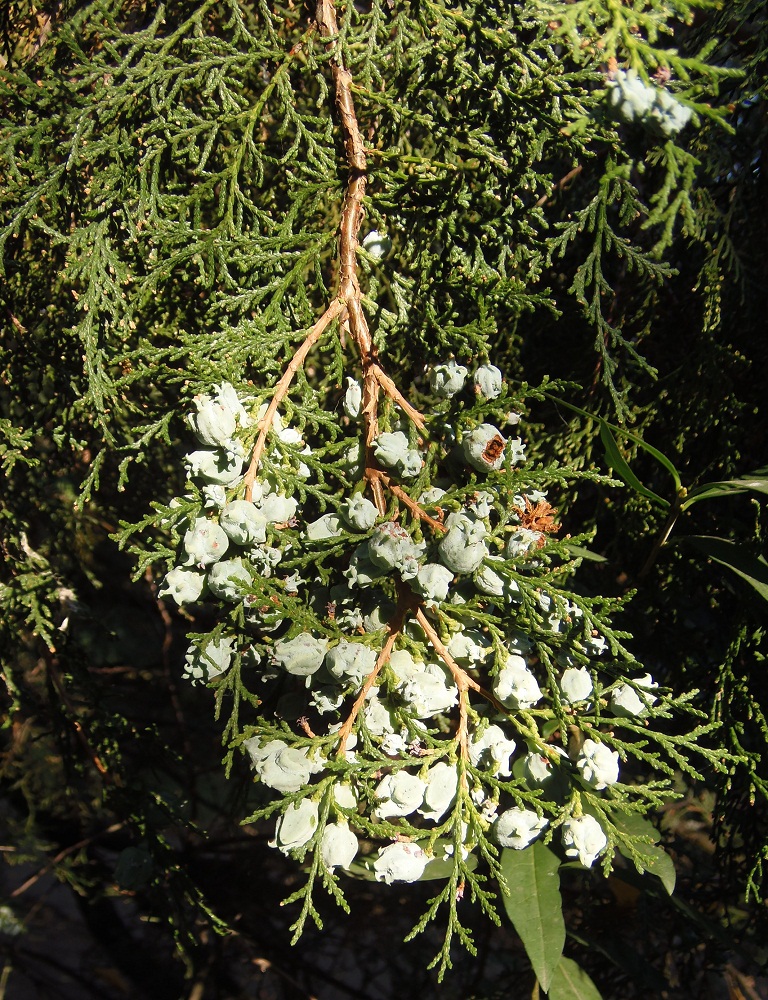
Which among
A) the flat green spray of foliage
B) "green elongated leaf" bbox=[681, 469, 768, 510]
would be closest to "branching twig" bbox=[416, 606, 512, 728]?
the flat green spray of foliage

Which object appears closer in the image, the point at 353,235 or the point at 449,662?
the point at 449,662

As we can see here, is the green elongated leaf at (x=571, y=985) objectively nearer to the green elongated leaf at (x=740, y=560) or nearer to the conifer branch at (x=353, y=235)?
the green elongated leaf at (x=740, y=560)

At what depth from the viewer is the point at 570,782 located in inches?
28.9

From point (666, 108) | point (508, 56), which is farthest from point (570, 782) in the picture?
point (508, 56)

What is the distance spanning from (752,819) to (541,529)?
18.2 inches

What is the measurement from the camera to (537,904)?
73cm

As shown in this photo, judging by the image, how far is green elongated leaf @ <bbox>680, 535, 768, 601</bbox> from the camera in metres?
0.75

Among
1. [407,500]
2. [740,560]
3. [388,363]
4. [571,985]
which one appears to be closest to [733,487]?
[740,560]

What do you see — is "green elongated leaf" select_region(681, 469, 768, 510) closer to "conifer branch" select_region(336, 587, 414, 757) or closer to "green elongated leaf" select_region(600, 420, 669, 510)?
"green elongated leaf" select_region(600, 420, 669, 510)

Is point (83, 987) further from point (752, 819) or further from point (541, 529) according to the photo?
point (541, 529)

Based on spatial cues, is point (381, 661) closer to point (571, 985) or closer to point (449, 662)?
point (449, 662)

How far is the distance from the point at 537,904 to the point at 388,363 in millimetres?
618

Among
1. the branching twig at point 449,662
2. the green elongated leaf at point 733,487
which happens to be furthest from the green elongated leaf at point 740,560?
the branching twig at point 449,662

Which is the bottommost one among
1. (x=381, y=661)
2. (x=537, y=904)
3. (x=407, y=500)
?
(x=537, y=904)
